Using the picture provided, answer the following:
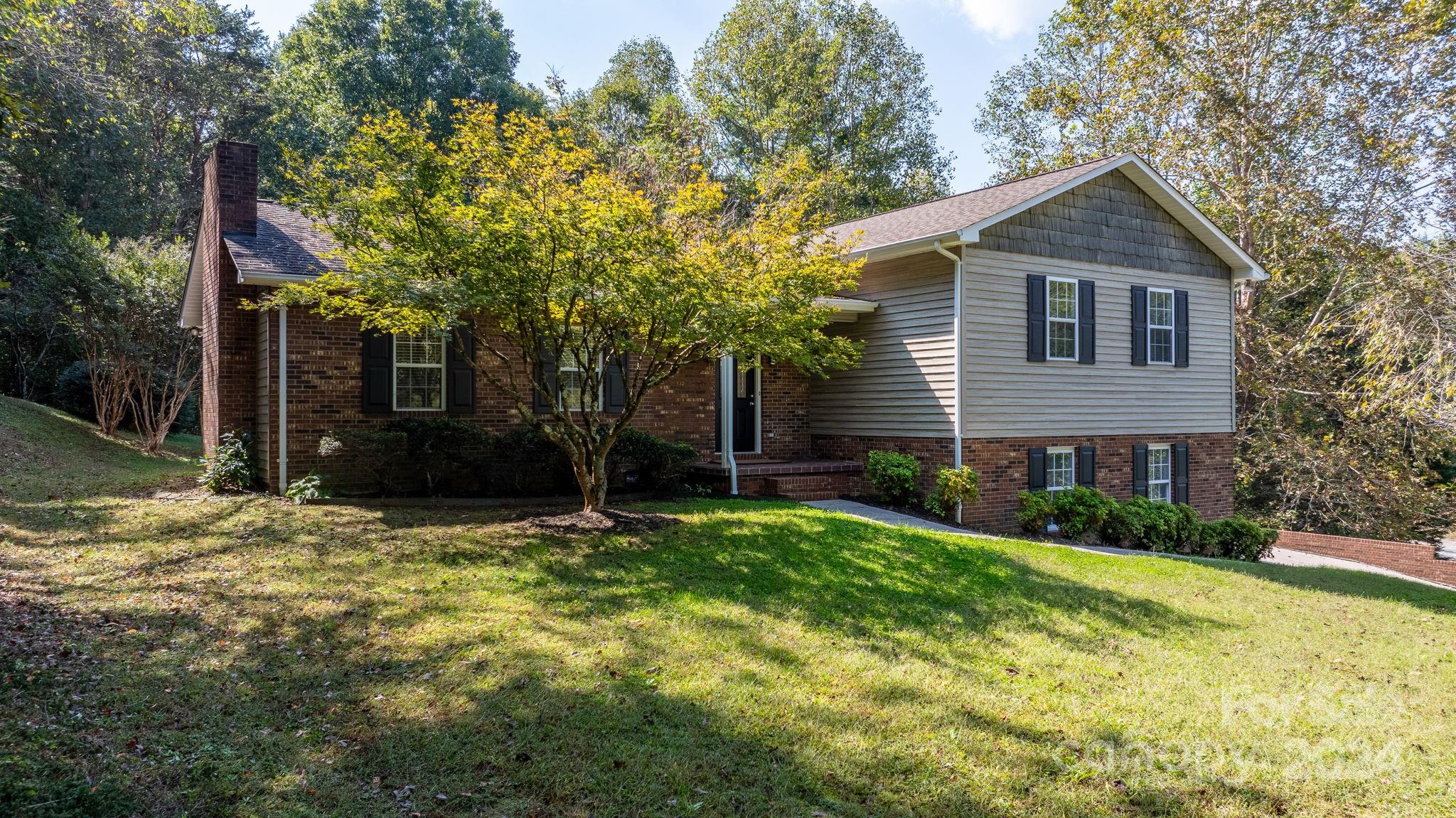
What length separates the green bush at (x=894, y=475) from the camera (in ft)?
41.1

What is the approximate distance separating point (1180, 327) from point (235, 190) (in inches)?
625

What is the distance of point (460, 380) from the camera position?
11.6 metres

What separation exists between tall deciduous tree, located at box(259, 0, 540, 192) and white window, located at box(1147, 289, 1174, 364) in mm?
24926

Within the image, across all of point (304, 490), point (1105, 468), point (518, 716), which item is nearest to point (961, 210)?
point (1105, 468)

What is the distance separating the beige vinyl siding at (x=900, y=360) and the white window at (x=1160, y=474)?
4857mm

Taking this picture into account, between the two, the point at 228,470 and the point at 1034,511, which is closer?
the point at 228,470

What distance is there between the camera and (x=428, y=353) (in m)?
11.5

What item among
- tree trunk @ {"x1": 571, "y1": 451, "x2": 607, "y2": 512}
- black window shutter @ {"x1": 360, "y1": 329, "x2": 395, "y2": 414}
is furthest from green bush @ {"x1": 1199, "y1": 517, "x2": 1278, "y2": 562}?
black window shutter @ {"x1": 360, "y1": 329, "x2": 395, "y2": 414}

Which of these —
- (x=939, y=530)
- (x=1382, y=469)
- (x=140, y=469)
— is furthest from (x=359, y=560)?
(x=1382, y=469)

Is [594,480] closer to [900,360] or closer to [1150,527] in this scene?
[900,360]

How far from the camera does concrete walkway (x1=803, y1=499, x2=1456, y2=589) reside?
11023 mm

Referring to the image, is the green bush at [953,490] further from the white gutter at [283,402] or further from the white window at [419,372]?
the white gutter at [283,402]

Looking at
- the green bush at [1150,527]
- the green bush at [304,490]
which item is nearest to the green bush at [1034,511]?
the green bush at [1150,527]

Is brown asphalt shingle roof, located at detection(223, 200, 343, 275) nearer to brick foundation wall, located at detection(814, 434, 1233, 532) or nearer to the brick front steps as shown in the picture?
the brick front steps
